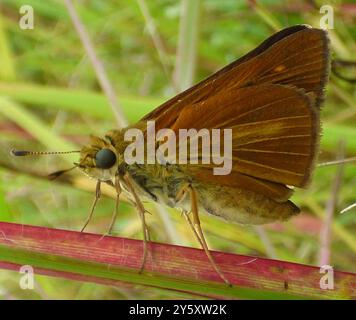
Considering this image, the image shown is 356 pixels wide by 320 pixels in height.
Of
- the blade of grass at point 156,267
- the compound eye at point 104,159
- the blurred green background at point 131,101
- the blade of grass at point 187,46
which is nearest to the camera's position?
the blade of grass at point 156,267

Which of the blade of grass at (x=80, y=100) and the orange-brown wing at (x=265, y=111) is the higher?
the blade of grass at (x=80, y=100)

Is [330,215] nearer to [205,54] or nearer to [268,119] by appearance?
[268,119]

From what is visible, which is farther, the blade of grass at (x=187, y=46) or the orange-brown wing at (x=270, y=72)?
the blade of grass at (x=187, y=46)

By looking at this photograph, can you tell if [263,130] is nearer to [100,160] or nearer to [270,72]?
[270,72]

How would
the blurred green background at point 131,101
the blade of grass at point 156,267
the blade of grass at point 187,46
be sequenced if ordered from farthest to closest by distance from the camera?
1. the blade of grass at point 187,46
2. the blurred green background at point 131,101
3. the blade of grass at point 156,267

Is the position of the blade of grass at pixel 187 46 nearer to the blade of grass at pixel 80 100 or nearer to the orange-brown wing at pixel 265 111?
the blade of grass at pixel 80 100

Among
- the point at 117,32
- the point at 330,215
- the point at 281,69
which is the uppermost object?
the point at 117,32

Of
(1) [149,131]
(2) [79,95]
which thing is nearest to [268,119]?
(1) [149,131]

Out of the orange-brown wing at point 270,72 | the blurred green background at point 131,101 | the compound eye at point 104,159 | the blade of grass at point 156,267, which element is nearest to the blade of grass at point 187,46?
the blurred green background at point 131,101
